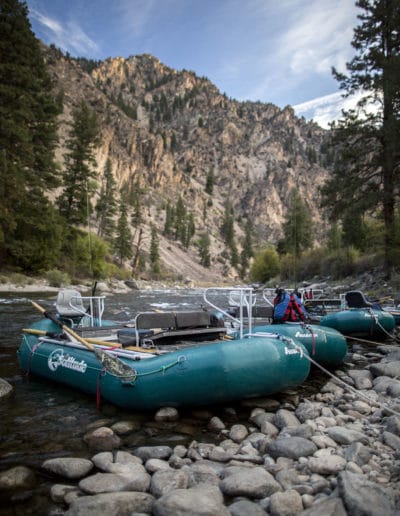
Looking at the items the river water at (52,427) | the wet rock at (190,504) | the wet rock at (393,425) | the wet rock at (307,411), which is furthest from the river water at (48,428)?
the wet rock at (393,425)

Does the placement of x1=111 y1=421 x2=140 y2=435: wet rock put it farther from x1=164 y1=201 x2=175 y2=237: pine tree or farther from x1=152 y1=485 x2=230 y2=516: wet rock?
x1=164 y1=201 x2=175 y2=237: pine tree

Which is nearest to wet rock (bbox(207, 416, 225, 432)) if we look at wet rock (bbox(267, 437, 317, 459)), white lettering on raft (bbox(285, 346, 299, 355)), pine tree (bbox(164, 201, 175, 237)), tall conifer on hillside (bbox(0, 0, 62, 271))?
wet rock (bbox(267, 437, 317, 459))

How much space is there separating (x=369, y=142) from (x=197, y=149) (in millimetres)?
141964

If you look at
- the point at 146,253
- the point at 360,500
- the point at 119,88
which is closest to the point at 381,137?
the point at 360,500

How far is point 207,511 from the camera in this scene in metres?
2.58

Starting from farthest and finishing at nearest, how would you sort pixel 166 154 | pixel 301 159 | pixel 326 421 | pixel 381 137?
pixel 301 159
pixel 166 154
pixel 381 137
pixel 326 421

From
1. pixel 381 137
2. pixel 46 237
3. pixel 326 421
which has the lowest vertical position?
pixel 326 421

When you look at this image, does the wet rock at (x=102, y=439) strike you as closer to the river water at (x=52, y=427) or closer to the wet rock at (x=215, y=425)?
the river water at (x=52, y=427)

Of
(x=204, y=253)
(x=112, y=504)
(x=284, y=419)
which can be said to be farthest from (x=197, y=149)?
(x=112, y=504)

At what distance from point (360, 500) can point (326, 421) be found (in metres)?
2.07

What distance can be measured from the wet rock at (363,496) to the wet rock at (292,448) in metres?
0.86

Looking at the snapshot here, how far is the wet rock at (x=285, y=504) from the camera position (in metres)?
2.67

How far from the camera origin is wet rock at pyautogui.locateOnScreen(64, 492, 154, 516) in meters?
2.70

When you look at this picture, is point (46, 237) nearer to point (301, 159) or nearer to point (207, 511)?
point (207, 511)
